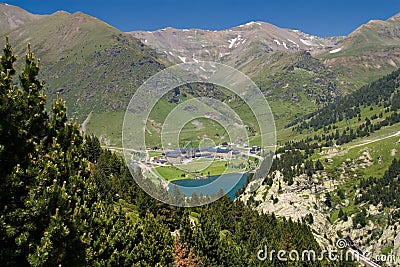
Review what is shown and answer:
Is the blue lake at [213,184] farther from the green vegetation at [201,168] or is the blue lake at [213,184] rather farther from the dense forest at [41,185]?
the dense forest at [41,185]

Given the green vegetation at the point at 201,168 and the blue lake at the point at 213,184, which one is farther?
the green vegetation at the point at 201,168

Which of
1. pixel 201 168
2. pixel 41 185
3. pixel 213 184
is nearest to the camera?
pixel 41 185

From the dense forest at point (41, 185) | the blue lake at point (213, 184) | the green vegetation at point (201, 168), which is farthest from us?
the green vegetation at point (201, 168)

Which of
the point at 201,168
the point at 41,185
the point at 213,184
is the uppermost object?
the point at 201,168

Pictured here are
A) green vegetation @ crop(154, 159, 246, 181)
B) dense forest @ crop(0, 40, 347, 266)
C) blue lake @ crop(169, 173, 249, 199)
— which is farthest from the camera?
green vegetation @ crop(154, 159, 246, 181)

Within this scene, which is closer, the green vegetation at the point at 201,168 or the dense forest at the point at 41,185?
the dense forest at the point at 41,185

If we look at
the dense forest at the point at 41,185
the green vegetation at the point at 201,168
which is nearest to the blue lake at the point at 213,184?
the green vegetation at the point at 201,168

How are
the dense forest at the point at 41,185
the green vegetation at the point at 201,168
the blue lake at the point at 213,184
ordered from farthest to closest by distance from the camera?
1. the green vegetation at the point at 201,168
2. the blue lake at the point at 213,184
3. the dense forest at the point at 41,185

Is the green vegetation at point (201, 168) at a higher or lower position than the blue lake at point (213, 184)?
higher

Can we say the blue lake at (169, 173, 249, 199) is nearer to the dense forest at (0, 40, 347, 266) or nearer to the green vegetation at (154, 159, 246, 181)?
the green vegetation at (154, 159, 246, 181)

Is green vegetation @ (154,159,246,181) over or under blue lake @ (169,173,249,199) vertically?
over

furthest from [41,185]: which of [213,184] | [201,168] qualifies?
[213,184]

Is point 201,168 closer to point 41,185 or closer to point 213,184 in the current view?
point 213,184

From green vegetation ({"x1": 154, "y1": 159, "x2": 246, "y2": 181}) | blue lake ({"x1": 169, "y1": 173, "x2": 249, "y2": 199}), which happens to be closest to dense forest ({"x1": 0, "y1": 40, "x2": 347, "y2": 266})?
green vegetation ({"x1": 154, "y1": 159, "x2": 246, "y2": 181})
